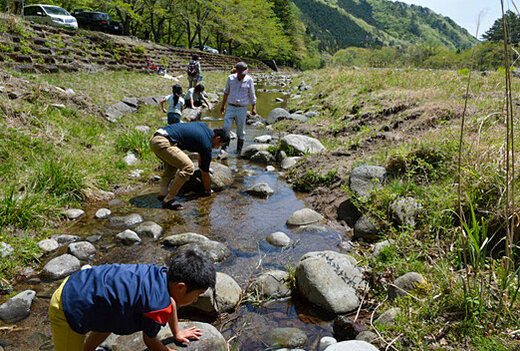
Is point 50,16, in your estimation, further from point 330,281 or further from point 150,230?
point 330,281

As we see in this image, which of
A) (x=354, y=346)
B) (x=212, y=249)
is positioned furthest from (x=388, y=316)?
(x=212, y=249)

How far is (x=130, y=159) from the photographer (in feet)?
22.8

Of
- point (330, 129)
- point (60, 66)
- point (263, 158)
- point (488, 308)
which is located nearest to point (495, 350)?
point (488, 308)

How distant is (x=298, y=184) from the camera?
6.55 meters

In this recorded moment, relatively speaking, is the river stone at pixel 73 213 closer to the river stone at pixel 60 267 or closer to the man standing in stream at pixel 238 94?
the river stone at pixel 60 267

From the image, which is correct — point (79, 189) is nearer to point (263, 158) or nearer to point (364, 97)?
point (263, 158)

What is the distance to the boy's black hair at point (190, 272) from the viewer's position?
7.44 ft

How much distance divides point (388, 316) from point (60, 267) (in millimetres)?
3380

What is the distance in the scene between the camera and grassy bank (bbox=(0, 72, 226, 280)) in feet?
13.4

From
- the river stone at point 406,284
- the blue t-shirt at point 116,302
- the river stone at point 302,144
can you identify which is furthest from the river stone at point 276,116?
the blue t-shirt at point 116,302

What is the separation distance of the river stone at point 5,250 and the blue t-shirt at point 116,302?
6.04 ft

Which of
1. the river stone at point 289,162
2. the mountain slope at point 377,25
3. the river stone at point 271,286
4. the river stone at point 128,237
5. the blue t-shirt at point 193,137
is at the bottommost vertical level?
the river stone at point 128,237

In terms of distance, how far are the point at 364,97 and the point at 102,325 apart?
977 centimetres

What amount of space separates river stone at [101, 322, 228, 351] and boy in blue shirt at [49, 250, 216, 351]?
0.26 meters
